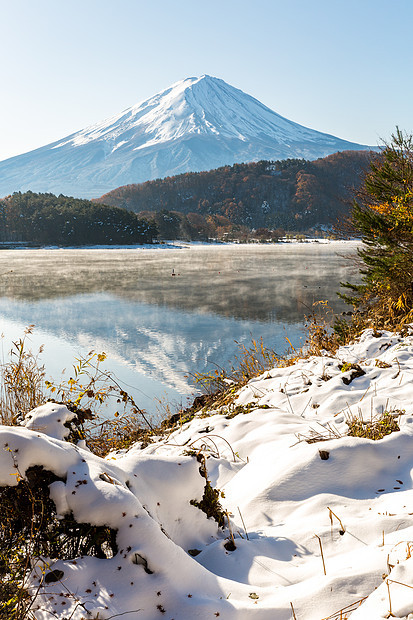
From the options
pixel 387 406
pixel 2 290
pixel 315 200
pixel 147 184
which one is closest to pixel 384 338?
pixel 387 406

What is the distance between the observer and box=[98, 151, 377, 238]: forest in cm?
10144

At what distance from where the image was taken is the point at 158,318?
1245 centimetres

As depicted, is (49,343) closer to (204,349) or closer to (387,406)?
(204,349)

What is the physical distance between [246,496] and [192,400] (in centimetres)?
403

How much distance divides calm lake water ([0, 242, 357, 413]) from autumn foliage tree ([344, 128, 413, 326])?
203 cm

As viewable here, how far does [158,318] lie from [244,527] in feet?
34.0

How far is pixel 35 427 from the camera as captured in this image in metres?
2.17

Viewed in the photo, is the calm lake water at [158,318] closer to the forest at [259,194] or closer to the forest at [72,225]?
the forest at [72,225]

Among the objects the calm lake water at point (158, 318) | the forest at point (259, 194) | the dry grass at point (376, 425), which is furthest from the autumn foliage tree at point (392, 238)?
the forest at point (259, 194)

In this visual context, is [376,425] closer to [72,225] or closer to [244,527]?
[244,527]

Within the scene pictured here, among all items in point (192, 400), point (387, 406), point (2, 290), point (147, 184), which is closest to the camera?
point (387, 406)

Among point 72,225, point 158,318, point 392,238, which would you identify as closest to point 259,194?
point 72,225

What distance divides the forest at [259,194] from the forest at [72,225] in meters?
32.4

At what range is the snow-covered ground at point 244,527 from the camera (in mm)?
1571
